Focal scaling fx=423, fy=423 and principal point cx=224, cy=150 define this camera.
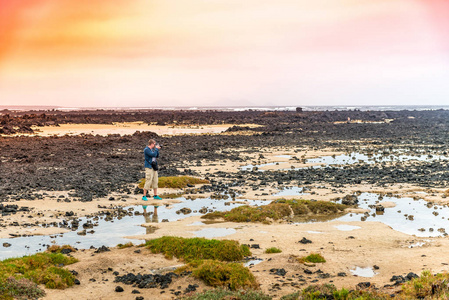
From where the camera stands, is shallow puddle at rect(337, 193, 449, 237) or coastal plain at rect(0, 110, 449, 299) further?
shallow puddle at rect(337, 193, 449, 237)

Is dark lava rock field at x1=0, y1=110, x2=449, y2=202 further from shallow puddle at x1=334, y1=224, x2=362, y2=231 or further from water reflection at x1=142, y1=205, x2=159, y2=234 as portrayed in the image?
shallow puddle at x1=334, y1=224, x2=362, y2=231

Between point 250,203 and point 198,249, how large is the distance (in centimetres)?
713

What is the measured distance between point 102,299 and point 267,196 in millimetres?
11703

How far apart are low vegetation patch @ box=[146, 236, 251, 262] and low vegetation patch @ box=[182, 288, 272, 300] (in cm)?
260

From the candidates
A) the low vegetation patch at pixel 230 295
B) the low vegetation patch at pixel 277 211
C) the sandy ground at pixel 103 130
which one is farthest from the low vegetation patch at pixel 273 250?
the sandy ground at pixel 103 130

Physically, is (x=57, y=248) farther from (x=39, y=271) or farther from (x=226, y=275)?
(x=226, y=275)

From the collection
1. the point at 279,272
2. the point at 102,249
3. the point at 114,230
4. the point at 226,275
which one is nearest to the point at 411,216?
the point at 279,272

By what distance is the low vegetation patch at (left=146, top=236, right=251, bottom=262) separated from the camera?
11.0 metres

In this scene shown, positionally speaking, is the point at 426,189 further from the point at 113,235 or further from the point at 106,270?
the point at 106,270

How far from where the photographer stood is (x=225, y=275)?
927 cm

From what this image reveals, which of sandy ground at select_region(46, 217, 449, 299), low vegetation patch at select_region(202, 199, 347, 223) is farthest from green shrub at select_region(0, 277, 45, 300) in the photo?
low vegetation patch at select_region(202, 199, 347, 223)

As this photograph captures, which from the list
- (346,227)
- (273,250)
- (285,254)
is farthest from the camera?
(346,227)

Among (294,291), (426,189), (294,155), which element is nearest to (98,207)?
(294,291)

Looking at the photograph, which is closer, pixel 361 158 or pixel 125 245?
pixel 125 245
